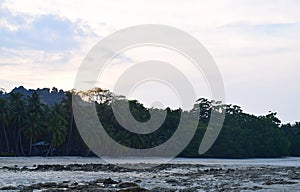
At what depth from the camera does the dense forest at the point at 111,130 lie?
79.4 m

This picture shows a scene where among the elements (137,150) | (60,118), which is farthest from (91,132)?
(137,150)

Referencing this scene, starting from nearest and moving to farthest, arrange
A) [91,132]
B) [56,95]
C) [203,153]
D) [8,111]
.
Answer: [8,111]
[91,132]
[203,153]
[56,95]

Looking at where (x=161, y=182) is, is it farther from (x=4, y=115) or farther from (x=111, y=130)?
(x=111, y=130)

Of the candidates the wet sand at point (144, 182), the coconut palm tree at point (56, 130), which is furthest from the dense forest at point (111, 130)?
the wet sand at point (144, 182)

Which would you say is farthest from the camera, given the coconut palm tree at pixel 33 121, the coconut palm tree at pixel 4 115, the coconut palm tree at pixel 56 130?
the coconut palm tree at pixel 56 130

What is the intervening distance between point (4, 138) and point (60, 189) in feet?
180

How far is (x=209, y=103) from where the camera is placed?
130 meters

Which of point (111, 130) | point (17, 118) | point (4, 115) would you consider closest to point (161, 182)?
point (4, 115)

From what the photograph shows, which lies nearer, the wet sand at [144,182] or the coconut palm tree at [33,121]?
the wet sand at [144,182]

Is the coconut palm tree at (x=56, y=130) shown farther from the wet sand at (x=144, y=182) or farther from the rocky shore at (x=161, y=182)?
the rocky shore at (x=161, y=182)

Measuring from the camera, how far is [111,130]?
8906 centimetres

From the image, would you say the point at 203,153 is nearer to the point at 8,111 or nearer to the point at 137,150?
the point at 137,150

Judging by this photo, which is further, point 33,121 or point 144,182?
point 33,121

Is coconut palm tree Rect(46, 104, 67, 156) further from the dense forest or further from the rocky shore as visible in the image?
the rocky shore
